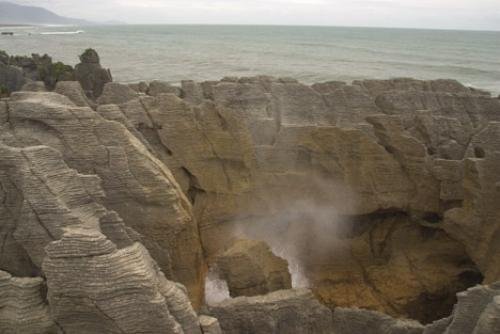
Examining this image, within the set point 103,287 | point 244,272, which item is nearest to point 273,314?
point 244,272

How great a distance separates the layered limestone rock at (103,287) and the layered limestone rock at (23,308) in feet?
0.91

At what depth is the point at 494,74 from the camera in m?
57.2

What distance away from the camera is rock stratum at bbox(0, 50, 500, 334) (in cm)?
639

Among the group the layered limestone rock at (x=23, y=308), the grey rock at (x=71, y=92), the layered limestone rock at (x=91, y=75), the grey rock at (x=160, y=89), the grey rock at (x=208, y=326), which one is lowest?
the grey rock at (x=208, y=326)

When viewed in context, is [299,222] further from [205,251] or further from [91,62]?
[91,62]

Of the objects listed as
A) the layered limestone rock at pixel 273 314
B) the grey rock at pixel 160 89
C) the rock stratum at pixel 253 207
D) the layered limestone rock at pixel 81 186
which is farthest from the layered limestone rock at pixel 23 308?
the grey rock at pixel 160 89

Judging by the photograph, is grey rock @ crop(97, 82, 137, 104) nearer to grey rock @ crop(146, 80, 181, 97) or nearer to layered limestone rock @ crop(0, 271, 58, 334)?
grey rock @ crop(146, 80, 181, 97)

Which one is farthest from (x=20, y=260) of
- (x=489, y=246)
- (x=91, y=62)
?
(x=91, y=62)

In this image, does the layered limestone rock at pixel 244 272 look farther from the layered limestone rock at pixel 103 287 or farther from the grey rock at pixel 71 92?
the grey rock at pixel 71 92

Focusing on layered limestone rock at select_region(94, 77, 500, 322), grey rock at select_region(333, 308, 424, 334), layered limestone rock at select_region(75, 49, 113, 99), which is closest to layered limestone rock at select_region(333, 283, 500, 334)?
grey rock at select_region(333, 308, 424, 334)

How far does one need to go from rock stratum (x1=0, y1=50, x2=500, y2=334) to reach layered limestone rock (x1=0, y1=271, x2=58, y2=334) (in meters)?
0.02

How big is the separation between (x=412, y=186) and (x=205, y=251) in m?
4.69

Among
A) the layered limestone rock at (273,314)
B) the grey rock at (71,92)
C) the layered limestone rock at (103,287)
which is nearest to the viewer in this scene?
the layered limestone rock at (103,287)

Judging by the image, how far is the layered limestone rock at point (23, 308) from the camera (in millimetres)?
6297
